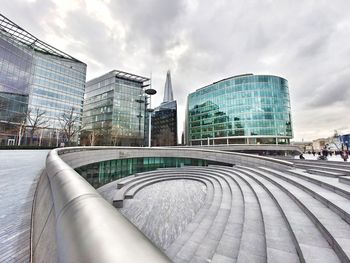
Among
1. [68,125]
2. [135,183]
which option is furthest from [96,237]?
[68,125]

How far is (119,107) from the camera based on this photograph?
6369 cm

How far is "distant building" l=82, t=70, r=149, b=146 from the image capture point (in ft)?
204

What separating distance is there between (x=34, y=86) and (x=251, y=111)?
74.4m

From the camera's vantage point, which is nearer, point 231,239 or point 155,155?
point 231,239

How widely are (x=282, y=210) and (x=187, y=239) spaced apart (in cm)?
359

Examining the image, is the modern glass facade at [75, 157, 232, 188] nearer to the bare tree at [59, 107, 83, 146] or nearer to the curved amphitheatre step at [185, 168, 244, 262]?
the curved amphitheatre step at [185, 168, 244, 262]

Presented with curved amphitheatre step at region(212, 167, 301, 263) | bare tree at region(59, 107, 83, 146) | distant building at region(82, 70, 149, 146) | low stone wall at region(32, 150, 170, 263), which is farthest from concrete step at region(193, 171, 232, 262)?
distant building at region(82, 70, 149, 146)

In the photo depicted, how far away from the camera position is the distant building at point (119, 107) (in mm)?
62125

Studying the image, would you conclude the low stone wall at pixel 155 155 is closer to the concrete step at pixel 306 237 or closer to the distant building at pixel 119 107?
the concrete step at pixel 306 237

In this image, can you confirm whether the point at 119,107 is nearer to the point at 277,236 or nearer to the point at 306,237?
the point at 277,236

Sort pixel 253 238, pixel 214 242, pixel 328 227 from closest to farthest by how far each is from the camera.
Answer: pixel 328 227, pixel 253 238, pixel 214 242

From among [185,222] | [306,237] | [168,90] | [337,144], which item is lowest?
[185,222]

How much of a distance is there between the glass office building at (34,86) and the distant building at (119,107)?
7713 mm

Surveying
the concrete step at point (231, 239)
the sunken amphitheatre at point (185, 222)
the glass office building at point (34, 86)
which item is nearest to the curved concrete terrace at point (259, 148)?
the sunken amphitheatre at point (185, 222)
